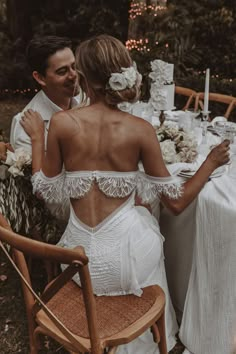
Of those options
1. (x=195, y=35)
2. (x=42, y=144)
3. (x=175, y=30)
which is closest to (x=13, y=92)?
(x=175, y=30)

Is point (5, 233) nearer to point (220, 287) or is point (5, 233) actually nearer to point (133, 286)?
point (133, 286)

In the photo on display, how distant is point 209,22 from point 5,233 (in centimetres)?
649

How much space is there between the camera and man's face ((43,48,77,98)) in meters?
2.46

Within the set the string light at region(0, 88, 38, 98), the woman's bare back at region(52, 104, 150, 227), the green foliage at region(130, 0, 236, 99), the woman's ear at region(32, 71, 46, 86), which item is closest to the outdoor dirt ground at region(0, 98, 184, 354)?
the woman's bare back at region(52, 104, 150, 227)

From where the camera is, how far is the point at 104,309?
172cm

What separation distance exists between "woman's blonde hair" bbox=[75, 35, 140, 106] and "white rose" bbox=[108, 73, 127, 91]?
0.02 metres

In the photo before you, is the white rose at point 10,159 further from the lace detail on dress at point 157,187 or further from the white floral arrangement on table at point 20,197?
the lace detail on dress at point 157,187

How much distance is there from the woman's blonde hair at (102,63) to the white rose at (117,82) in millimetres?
22

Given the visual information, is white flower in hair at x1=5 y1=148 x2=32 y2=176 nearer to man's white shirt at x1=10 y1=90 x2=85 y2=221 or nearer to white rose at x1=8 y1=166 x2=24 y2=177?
white rose at x1=8 y1=166 x2=24 y2=177

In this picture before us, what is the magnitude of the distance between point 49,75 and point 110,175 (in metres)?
1.00

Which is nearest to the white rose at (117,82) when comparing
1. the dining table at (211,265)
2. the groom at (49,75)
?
the dining table at (211,265)

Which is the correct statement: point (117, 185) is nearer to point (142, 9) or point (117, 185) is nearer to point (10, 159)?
point (10, 159)

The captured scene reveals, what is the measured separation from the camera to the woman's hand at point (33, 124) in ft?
7.35

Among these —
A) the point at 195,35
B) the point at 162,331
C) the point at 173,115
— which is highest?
the point at 173,115
